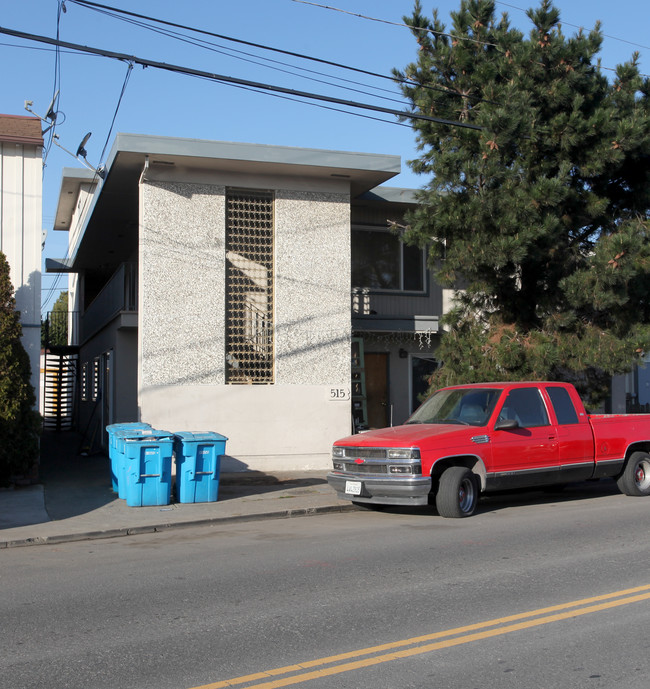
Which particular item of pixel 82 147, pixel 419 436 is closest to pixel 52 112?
pixel 82 147

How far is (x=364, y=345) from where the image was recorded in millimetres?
19703

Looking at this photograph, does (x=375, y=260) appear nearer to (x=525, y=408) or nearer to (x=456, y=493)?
(x=525, y=408)

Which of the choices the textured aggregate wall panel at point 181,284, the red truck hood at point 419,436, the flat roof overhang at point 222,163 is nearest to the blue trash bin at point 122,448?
the textured aggregate wall panel at point 181,284

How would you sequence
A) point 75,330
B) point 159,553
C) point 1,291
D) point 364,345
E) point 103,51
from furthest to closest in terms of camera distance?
point 75,330 → point 364,345 → point 1,291 → point 103,51 → point 159,553

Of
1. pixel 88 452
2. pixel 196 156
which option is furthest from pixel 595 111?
pixel 88 452

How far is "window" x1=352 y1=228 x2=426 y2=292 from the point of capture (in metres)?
19.7

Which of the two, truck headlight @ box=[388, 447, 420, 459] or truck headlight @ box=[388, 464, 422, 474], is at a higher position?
truck headlight @ box=[388, 447, 420, 459]

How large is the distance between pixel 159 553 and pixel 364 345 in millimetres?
11142

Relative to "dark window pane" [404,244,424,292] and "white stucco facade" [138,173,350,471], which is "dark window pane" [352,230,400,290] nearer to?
"dark window pane" [404,244,424,292]

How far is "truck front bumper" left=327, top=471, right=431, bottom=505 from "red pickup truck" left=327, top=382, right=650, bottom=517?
0.01m

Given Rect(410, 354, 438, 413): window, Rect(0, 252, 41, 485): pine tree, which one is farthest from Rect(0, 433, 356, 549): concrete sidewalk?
Rect(410, 354, 438, 413): window

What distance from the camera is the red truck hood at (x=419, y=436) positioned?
10.9 metres

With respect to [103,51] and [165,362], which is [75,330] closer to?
[165,362]

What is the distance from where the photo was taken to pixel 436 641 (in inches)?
219
